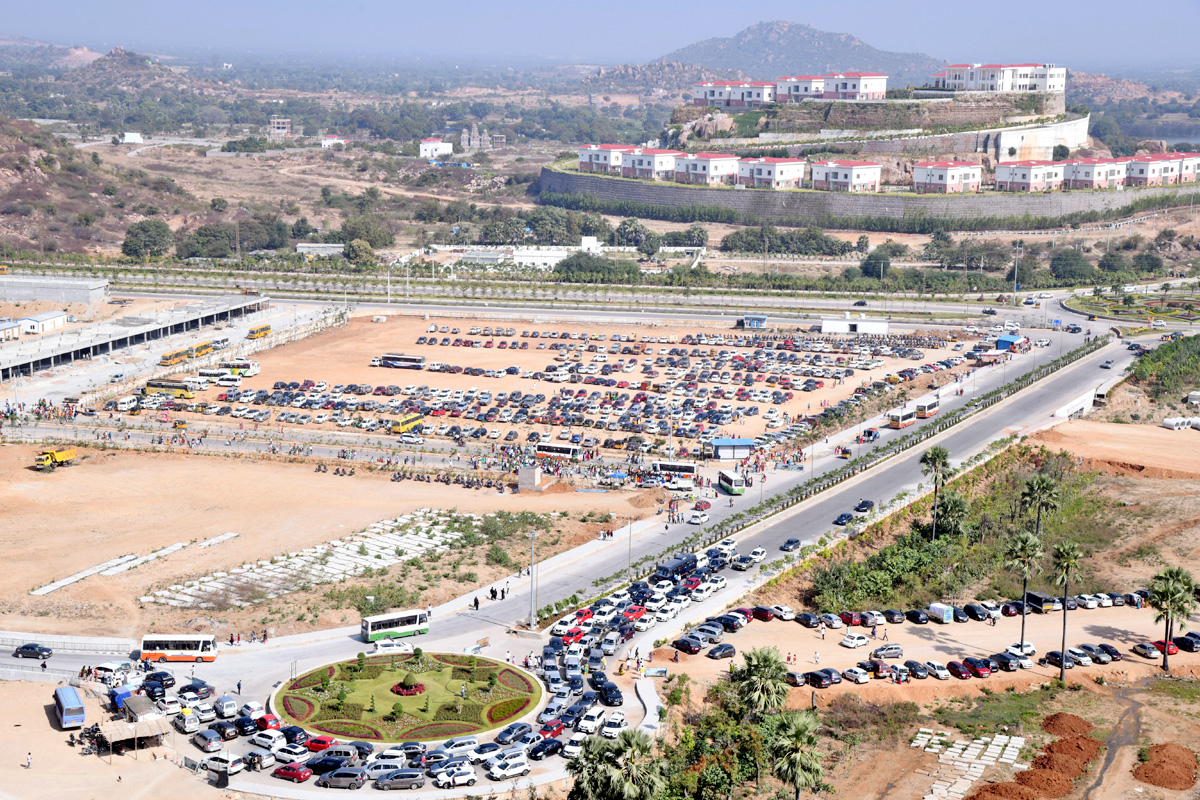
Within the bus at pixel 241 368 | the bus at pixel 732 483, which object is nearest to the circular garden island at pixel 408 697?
the bus at pixel 732 483

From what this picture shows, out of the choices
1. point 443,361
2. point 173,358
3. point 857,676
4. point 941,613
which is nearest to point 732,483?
point 941,613

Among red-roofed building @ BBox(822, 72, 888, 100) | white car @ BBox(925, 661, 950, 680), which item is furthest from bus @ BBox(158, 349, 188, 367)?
red-roofed building @ BBox(822, 72, 888, 100)

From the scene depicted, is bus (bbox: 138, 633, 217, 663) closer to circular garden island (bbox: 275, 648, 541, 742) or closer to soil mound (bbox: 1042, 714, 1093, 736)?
circular garden island (bbox: 275, 648, 541, 742)

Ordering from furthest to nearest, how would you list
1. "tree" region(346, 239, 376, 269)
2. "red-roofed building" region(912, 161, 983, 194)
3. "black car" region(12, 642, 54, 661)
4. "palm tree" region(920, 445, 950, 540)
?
"red-roofed building" region(912, 161, 983, 194) < "tree" region(346, 239, 376, 269) < "palm tree" region(920, 445, 950, 540) < "black car" region(12, 642, 54, 661)

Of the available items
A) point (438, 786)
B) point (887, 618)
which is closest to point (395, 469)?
point (887, 618)

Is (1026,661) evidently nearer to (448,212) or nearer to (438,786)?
(438,786)

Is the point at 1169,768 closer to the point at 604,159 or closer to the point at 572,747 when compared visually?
the point at 572,747
